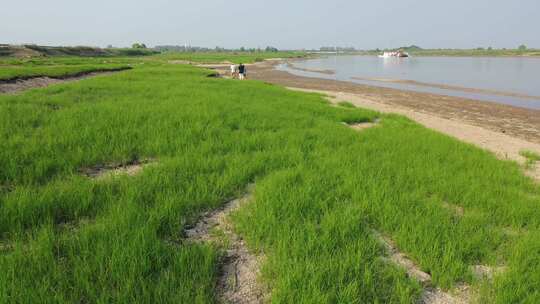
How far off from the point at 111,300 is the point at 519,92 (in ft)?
104

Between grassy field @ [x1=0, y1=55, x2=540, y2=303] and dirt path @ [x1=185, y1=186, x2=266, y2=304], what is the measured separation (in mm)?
108

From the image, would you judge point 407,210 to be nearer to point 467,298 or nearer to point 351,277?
point 467,298

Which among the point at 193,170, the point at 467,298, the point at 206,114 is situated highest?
the point at 206,114

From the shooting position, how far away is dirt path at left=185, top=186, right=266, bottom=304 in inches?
84.7

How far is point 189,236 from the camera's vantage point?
2.86 meters

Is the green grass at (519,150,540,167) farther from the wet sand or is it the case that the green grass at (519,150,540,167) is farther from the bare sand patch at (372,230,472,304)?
the bare sand patch at (372,230,472,304)

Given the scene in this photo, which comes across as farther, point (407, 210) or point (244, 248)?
point (407, 210)

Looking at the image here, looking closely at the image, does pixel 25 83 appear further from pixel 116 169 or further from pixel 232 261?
pixel 232 261

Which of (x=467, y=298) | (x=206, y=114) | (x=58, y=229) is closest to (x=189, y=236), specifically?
(x=58, y=229)

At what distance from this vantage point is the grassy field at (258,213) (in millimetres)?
2121

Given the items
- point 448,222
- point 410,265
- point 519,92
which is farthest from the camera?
point 519,92

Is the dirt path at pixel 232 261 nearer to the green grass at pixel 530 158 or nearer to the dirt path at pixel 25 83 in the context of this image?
the green grass at pixel 530 158

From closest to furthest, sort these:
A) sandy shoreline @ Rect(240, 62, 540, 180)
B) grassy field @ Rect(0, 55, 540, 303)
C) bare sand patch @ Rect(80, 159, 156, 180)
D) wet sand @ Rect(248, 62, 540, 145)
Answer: grassy field @ Rect(0, 55, 540, 303)
bare sand patch @ Rect(80, 159, 156, 180)
sandy shoreline @ Rect(240, 62, 540, 180)
wet sand @ Rect(248, 62, 540, 145)

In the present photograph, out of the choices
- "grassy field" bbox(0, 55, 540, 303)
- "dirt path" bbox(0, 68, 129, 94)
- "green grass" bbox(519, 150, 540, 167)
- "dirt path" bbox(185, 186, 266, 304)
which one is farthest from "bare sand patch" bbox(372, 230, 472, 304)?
"dirt path" bbox(0, 68, 129, 94)
